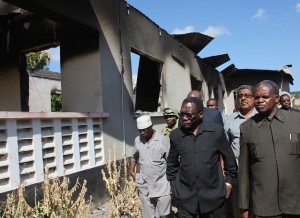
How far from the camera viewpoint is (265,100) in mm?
2668

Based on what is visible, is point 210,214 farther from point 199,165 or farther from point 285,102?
point 285,102

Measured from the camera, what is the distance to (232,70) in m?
18.6

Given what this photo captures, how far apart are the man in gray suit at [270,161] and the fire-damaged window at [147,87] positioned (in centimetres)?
670

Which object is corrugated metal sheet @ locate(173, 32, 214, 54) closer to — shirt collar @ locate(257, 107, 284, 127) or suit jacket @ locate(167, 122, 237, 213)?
suit jacket @ locate(167, 122, 237, 213)

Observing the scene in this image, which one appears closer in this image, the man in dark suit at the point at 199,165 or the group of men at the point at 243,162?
the group of men at the point at 243,162

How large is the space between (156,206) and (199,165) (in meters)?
1.42

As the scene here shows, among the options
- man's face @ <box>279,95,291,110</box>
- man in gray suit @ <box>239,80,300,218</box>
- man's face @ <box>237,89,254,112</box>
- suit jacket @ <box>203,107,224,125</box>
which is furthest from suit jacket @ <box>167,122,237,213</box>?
man's face @ <box>279,95,291,110</box>

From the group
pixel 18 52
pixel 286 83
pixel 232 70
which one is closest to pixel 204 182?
pixel 18 52

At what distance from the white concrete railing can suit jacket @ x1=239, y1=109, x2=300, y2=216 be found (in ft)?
6.67

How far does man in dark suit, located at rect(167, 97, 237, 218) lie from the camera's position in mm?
2959

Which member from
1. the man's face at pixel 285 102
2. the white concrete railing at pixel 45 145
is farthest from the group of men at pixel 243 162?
the man's face at pixel 285 102

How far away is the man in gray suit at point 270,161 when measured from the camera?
99.8 inches

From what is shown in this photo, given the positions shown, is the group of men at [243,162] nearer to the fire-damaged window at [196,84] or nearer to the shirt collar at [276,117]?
the shirt collar at [276,117]

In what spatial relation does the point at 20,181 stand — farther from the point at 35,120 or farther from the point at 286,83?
the point at 286,83
